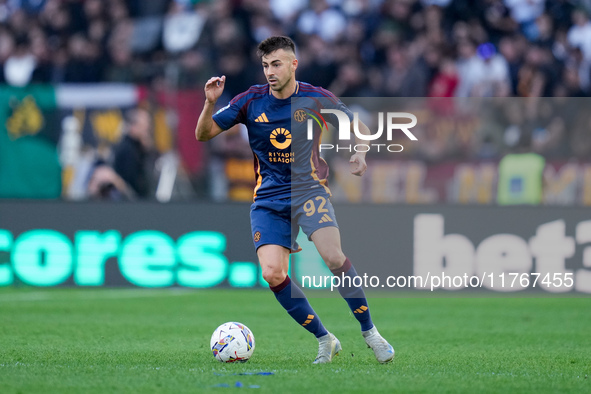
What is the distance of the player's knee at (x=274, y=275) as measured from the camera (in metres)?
6.04

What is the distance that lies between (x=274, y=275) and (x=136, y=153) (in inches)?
224

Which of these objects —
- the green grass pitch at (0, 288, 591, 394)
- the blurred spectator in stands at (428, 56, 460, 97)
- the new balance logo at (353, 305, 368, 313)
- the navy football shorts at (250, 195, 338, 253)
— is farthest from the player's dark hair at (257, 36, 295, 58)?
the blurred spectator in stands at (428, 56, 460, 97)

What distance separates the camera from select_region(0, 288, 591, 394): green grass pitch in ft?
17.2

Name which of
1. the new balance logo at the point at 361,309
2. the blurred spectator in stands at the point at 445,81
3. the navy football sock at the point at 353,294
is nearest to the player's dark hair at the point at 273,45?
the navy football sock at the point at 353,294

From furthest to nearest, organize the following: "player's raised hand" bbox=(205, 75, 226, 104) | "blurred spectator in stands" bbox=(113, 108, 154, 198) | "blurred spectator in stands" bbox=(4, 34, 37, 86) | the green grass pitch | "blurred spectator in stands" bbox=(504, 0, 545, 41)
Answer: "blurred spectator in stands" bbox=(4, 34, 37, 86) < "blurred spectator in stands" bbox=(504, 0, 545, 41) < "blurred spectator in stands" bbox=(113, 108, 154, 198) < "player's raised hand" bbox=(205, 75, 226, 104) < the green grass pitch

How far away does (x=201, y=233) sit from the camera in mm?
11359

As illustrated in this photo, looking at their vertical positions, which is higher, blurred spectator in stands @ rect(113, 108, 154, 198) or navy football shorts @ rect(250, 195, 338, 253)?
blurred spectator in stands @ rect(113, 108, 154, 198)

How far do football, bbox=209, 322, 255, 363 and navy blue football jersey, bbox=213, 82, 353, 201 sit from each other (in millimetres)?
958

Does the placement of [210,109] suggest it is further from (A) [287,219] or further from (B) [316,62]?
(B) [316,62]

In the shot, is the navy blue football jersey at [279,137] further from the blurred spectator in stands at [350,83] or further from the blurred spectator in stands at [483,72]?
the blurred spectator in stands at [350,83]

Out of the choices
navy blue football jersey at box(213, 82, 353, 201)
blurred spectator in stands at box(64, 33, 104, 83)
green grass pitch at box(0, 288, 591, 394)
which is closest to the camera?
green grass pitch at box(0, 288, 591, 394)

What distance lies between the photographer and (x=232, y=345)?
607 centimetres

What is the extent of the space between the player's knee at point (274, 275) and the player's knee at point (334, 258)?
12.7 inches

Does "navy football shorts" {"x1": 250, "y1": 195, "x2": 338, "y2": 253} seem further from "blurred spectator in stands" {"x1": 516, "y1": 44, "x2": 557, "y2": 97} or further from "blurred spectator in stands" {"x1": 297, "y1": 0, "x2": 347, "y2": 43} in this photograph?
"blurred spectator in stands" {"x1": 297, "y1": 0, "x2": 347, "y2": 43}
